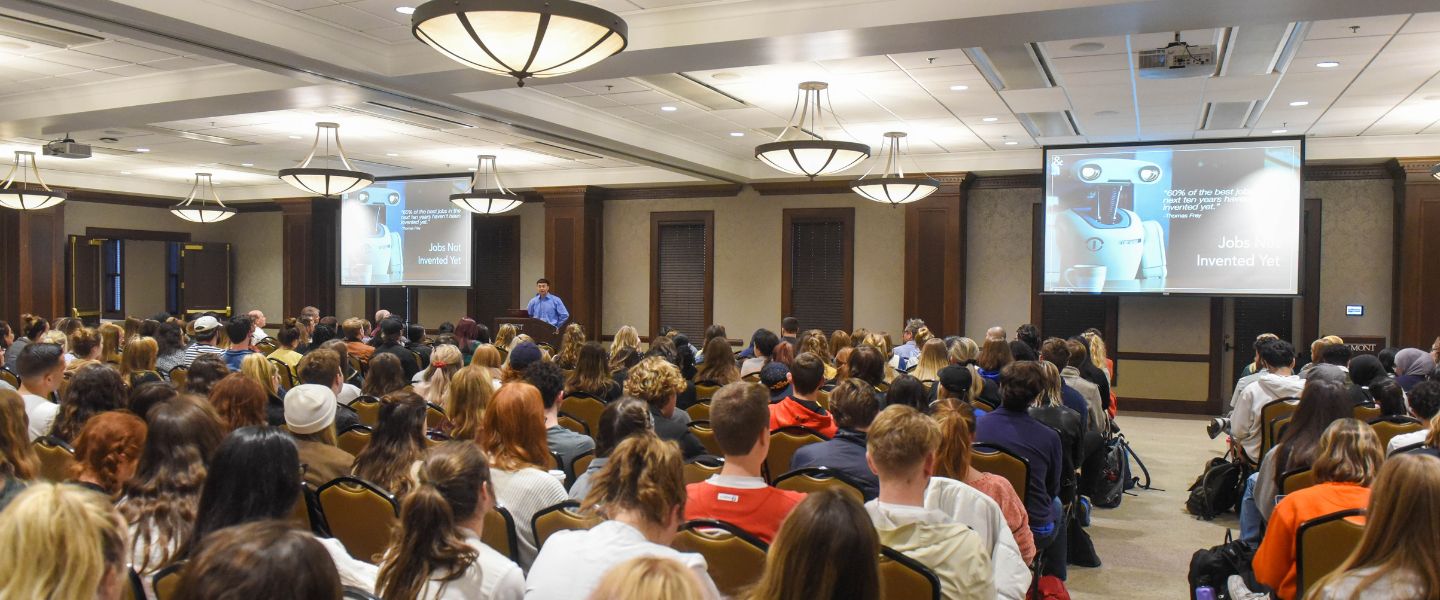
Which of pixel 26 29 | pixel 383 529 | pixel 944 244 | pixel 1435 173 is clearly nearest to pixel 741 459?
pixel 383 529

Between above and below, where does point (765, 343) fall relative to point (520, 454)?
above

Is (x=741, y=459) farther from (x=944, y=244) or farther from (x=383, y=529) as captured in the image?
(x=944, y=244)

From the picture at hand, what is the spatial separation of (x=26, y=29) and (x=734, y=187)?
29.4ft

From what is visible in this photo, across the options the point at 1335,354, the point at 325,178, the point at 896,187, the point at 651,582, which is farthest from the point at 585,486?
the point at 896,187

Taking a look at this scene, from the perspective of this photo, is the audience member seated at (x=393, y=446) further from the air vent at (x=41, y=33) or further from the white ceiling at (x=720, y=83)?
the air vent at (x=41, y=33)

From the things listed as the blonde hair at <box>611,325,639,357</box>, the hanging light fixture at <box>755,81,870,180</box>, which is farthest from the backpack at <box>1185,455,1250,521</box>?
the blonde hair at <box>611,325,639,357</box>

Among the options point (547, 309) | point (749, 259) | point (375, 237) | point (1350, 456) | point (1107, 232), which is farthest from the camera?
point (375, 237)

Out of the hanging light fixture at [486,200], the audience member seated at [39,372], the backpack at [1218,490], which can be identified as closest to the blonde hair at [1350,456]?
the backpack at [1218,490]

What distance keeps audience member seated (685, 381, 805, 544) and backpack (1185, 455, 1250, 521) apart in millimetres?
4209

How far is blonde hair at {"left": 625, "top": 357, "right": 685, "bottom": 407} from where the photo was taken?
185 inches

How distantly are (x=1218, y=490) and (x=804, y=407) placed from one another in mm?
2982

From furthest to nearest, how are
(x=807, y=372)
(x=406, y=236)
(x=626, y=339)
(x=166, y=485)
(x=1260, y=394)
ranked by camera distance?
(x=406, y=236), (x=626, y=339), (x=1260, y=394), (x=807, y=372), (x=166, y=485)

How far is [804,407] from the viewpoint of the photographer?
4918 mm

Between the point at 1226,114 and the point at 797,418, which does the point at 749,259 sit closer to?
the point at 1226,114
